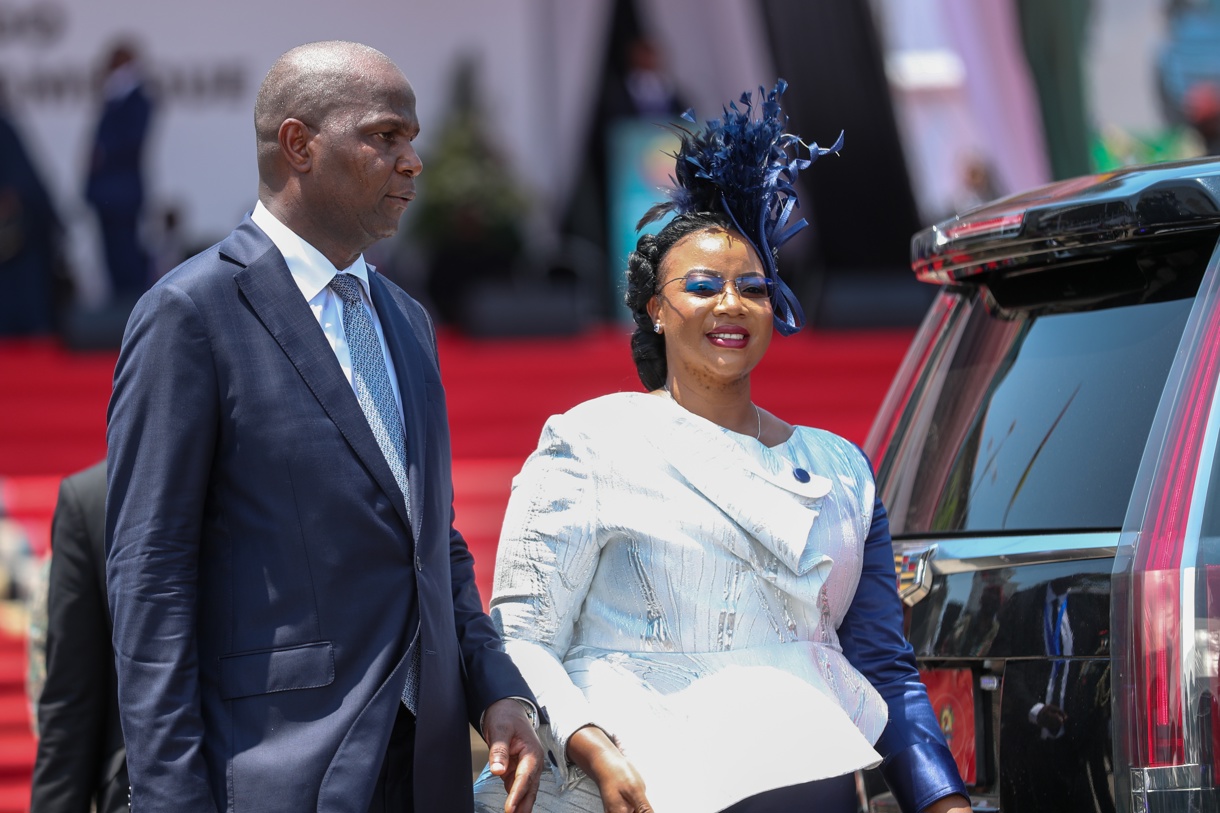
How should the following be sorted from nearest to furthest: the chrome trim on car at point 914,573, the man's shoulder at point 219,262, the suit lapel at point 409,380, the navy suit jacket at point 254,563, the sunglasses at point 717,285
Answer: the navy suit jacket at point 254,563 → the man's shoulder at point 219,262 → the suit lapel at point 409,380 → the sunglasses at point 717,285 → the chrome trim on car at point 914,573

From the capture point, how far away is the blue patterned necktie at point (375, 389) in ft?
8.24

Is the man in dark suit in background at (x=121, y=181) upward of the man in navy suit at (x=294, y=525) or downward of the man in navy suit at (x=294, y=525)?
upward

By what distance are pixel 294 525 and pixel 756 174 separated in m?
1.09

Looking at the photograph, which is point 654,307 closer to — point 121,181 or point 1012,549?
point 1012,549

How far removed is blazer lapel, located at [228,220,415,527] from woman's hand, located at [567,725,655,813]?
18.1 inches

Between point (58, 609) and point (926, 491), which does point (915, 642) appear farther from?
point (58, 609)

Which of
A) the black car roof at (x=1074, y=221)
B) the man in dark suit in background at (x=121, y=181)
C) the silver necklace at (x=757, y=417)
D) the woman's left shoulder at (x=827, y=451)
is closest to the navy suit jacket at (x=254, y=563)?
the silver necklace at (x=757, y=417)

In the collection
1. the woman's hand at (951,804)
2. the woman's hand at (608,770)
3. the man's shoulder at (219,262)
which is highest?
the man's shoulder at (219,262)

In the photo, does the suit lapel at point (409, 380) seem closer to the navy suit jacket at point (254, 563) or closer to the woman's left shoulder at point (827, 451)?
the navy suit jacket at point (254, 563)

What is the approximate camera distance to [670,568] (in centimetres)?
269

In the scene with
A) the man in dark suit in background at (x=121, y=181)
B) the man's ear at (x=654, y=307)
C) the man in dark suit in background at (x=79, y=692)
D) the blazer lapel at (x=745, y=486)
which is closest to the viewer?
the blazer lapel at (x=745, y=486)

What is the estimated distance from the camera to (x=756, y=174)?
2902 mm

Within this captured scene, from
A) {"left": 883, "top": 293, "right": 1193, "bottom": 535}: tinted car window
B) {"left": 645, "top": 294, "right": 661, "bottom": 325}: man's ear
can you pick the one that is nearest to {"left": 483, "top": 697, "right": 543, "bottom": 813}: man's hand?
{"left": 645, "top": 294, "right": 661, "bottom": 325}: man's ear

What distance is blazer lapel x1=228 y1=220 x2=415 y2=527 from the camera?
2451mm
